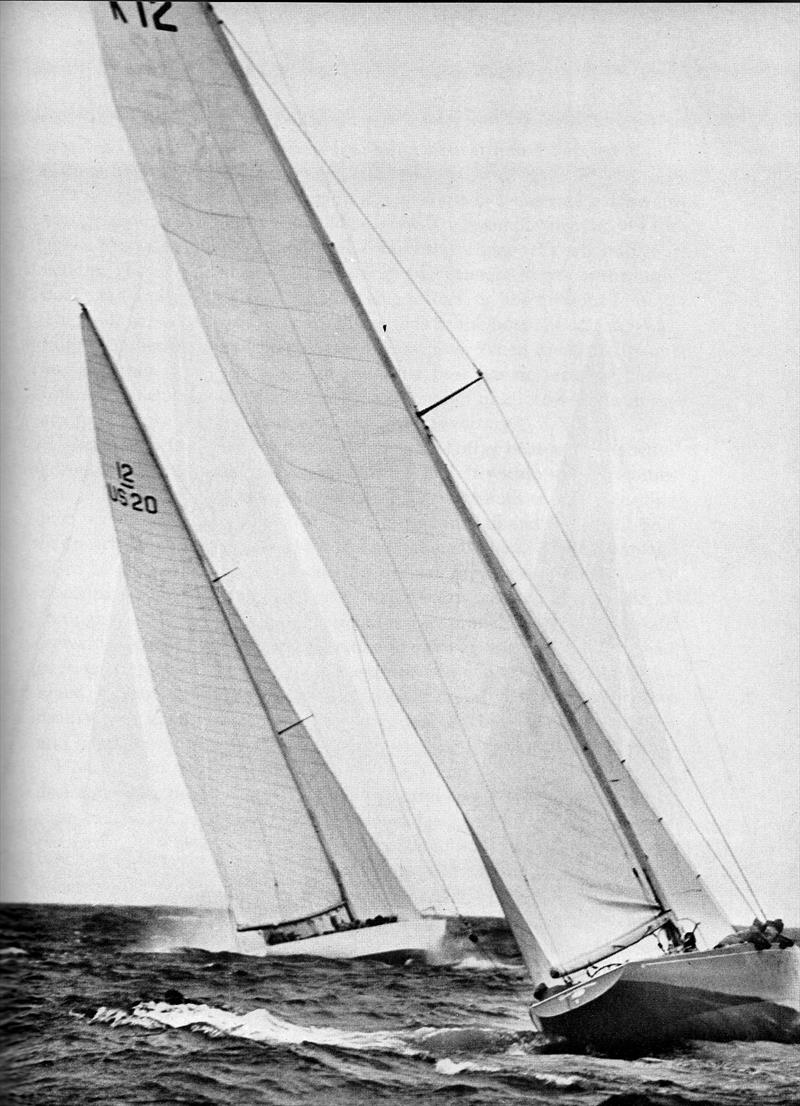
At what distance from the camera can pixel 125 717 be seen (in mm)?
8125

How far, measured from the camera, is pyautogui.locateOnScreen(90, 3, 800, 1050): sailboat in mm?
7105

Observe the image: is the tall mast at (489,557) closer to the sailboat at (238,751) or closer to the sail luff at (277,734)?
the sailboat at (238,751)

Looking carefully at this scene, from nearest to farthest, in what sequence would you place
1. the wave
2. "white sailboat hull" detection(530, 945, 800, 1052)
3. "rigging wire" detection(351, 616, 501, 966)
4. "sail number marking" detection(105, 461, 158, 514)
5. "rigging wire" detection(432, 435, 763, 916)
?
1. "white sailboat hull" detection(530, 945, 800, 1052)
2. the wave
3. "rigging wire" detection(432, 435, 763, 916)
4. "rigging wire" detection(351, 616, 501, 966)
5. "sail number marking" detection(105, 461, 158, 514)

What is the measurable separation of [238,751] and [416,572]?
1899 millimetres

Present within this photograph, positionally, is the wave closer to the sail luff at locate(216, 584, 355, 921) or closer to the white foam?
the white foam

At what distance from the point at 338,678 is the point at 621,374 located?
2.14 metres

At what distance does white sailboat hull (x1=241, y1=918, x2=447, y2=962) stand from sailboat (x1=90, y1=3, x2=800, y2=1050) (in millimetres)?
979

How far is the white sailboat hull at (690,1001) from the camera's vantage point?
702 cm

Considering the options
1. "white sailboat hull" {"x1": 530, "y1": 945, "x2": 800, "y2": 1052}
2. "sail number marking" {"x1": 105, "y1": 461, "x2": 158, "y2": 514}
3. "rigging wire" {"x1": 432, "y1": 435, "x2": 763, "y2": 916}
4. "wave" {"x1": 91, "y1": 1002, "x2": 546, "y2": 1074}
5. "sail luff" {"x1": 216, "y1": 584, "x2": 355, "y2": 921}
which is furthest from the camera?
"sail luff" {"x1": 216, "y1": 584, "x2": 355, "y2": 921}

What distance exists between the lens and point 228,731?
858cm

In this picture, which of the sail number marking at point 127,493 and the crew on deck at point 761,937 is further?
the sail number marking at point 127,493

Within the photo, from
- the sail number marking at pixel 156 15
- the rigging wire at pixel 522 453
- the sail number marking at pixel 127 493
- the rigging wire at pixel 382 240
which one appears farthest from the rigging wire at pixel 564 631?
the sail number marking at pixel 156 15

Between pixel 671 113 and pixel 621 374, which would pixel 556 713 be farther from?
pixel 671 113

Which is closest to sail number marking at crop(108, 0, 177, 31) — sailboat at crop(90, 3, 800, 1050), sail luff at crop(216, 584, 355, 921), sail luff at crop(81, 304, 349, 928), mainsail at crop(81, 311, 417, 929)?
sailboat at crop(90, 3, 800, 1050)
